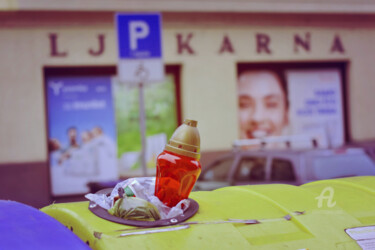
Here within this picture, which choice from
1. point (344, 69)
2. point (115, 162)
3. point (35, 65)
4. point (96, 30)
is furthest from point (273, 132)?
point (35, 65)

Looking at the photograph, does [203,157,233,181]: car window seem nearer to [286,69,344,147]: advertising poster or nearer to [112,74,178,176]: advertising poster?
[112,74,178,176]: advertising poster

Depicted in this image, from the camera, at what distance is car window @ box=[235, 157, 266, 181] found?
654 centimetres

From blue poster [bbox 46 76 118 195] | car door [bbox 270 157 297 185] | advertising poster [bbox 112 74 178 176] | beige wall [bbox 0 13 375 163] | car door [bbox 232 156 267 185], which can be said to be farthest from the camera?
advertising poster [bbox 112 74 178 176]

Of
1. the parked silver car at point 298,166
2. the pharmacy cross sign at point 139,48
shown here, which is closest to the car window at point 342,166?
the parked silver car at point 298,166

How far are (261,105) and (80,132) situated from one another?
15.3 ft

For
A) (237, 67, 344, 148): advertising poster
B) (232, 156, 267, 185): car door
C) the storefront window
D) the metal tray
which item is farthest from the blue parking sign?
(237, 67, 344, 148): advertising poster

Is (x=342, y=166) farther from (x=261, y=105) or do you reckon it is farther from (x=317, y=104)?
(x=317, y=104)

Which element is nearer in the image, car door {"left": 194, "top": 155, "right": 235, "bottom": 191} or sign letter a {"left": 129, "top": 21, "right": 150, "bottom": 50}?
sign letter a {"left": 129, "top": 21, "right": 150, "bottom": 50}

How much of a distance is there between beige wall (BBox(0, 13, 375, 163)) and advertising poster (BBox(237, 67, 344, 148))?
0.44 m

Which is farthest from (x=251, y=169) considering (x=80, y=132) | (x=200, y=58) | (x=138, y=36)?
→ (x=80, y=132)

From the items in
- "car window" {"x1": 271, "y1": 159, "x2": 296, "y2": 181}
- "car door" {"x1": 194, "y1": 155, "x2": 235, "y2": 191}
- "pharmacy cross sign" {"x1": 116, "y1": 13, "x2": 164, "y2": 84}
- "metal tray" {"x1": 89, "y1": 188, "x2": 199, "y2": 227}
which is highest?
"pharmacy cross sign" {"x1": 116, "y1": 13, "x2": 164, "y2": 84}

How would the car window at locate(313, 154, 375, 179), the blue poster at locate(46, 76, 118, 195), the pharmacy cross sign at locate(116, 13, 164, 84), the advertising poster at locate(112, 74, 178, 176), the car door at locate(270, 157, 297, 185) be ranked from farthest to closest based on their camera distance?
the advertising poster at locate(112, 74, 178, 176)
the blue poster at locate(46, 76, 118, 195)
the pharmacy cross sign at locate(116, 13, 164, 84)
the car door at locate(270, 157, 297, 185)
the car window at locate(313, 154, 375, 179)

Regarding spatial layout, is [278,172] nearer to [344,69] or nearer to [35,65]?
[35,65]

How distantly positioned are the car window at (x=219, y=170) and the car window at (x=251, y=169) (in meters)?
0.31
